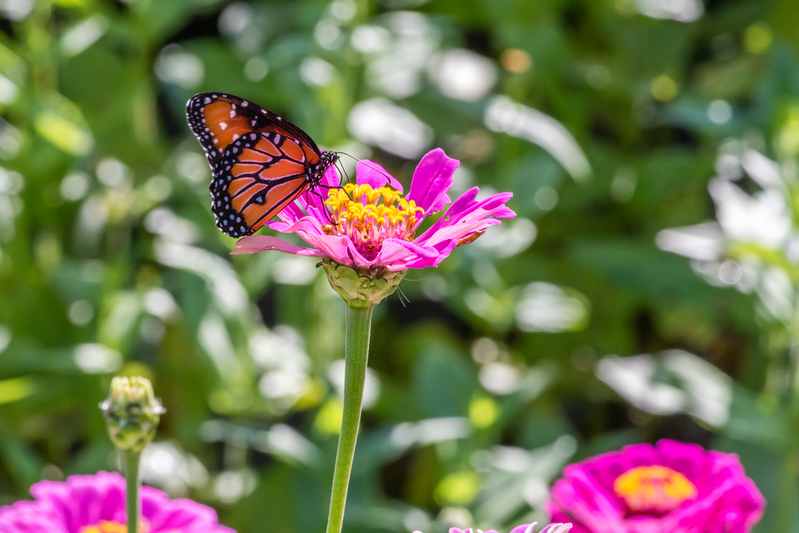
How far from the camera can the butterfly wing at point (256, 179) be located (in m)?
0.52

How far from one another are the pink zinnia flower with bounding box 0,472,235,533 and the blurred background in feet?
1.30

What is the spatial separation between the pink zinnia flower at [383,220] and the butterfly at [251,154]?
0.04 meters

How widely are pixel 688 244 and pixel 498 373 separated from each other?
407 millimetres

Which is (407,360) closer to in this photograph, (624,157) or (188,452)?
(188,452)

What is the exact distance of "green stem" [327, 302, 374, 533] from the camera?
0.35 m

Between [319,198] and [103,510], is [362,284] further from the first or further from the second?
[103,510]

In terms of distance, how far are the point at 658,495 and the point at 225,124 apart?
372 mm

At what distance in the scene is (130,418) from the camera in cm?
38

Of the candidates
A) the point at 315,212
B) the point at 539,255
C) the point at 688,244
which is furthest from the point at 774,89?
the point at 315,212

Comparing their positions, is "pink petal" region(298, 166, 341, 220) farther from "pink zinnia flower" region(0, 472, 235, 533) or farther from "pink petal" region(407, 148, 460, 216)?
"pink zinnia flower" region(0, 472, 235, 533)

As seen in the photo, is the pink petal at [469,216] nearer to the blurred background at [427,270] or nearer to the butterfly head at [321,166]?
the butterfly head at [321,166]

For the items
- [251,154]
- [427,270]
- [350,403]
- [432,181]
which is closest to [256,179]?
[251,154]

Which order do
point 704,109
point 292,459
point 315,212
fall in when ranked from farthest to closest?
point 704,109, point 292,459, point 315,212

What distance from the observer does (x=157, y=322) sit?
4.63ft
